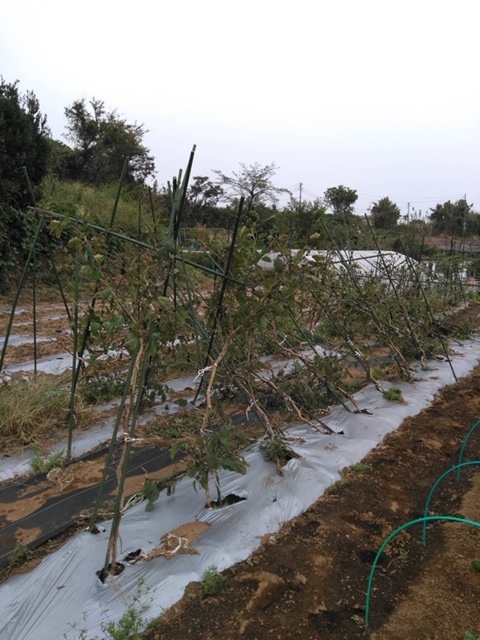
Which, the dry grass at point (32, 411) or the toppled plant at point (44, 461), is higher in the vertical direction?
the dry grass at point (32, 411)

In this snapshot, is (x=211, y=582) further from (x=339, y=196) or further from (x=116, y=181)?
(x=339, y=196)

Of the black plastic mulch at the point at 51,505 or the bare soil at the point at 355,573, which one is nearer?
the bare soil at the point at 355,573

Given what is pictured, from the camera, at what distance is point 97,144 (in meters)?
15.4

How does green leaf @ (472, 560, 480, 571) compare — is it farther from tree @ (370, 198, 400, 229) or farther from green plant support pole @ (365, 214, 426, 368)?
tree @ (370, 198, 400, 229)

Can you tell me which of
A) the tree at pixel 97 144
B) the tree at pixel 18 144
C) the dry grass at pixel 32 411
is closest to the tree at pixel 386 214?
the tree at pixel 97 144

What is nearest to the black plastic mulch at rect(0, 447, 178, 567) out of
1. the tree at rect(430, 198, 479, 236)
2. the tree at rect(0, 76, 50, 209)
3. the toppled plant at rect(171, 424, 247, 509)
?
the toppled plant at rect(171, 424, 247, 509)

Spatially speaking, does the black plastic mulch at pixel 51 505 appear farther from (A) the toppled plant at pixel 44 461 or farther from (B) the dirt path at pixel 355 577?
(B) the dirt path at pixel 355 577

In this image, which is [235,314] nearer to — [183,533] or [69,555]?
[183,533]

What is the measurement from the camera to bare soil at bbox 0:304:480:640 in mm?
1783

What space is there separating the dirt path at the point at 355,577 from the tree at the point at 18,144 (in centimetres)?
824

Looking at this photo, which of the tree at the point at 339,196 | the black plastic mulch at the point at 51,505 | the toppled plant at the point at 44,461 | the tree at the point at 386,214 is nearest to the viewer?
the black plastic mulch at the point at 51,505

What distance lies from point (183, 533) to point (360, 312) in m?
3.41

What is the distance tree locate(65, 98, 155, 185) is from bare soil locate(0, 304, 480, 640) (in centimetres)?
1408

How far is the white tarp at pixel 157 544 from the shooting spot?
178cm
